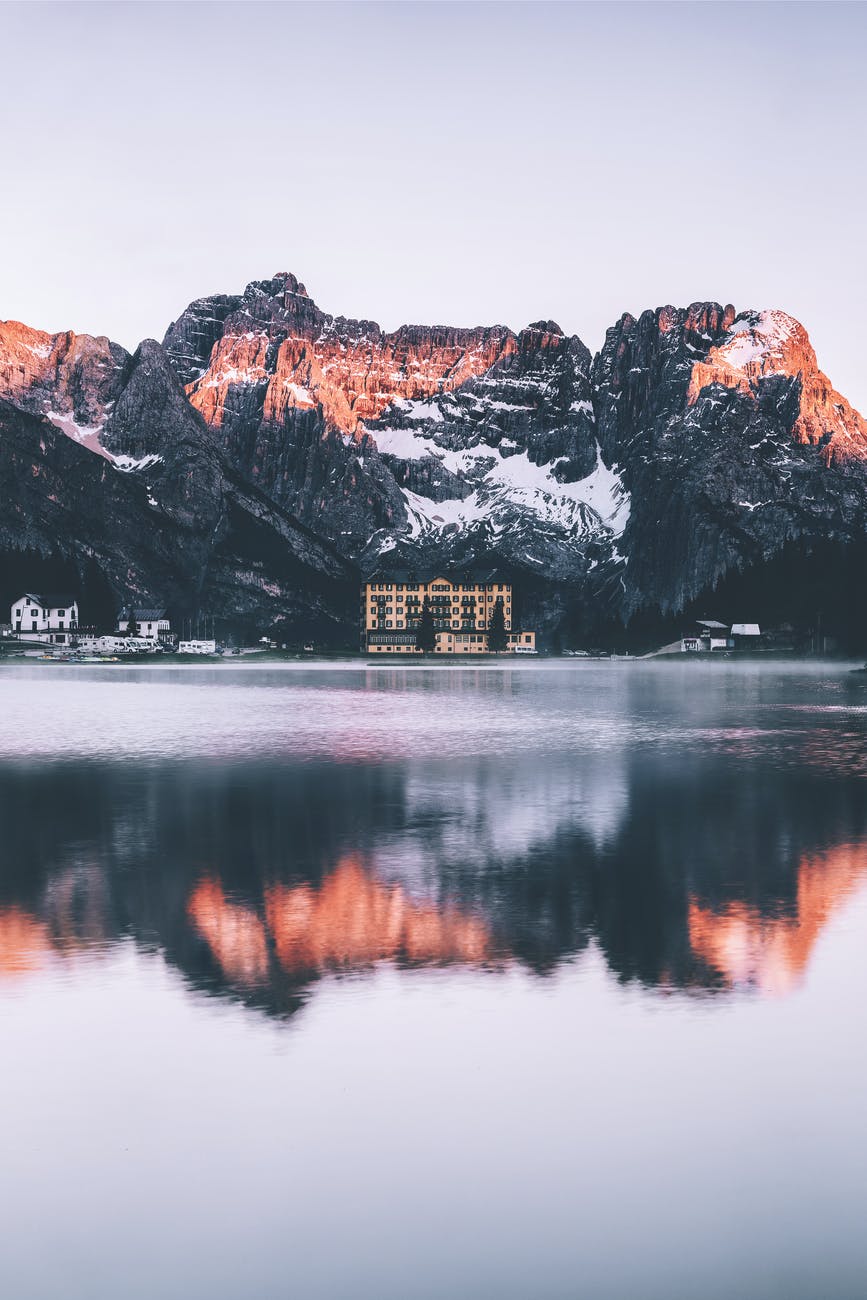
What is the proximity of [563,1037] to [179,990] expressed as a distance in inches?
225

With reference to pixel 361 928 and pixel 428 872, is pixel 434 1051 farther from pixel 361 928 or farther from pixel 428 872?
pixel 428 872

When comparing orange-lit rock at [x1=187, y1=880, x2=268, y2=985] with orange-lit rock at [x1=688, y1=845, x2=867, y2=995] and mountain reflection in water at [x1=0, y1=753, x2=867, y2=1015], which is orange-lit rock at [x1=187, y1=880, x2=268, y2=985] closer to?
mountain reflection in water at [x1=0, y1=753, x2=867, y2=1015]

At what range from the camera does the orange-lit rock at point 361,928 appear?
19.8 m

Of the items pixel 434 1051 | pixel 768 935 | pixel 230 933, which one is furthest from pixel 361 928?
pixel 768 935

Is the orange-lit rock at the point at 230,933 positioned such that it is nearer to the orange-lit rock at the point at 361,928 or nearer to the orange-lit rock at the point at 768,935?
the orange-lit rock at the point at 361,928

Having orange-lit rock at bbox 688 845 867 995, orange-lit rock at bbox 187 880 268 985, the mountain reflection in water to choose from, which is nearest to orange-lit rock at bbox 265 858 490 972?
the mountain reflection in water

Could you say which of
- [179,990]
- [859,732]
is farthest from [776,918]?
[859,732]

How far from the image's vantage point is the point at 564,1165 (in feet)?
39.7

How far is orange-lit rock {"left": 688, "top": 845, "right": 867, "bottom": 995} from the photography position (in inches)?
752

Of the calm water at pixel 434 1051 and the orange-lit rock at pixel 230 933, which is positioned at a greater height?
the orange-lit rock at pixel 230 933

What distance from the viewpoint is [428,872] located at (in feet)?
88.9

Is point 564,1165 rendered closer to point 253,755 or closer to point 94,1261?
point 94,1261

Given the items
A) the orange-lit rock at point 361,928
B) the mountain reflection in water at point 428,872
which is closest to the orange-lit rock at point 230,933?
the mountain reflection in water at point 428,872

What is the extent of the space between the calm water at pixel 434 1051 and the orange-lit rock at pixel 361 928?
0.11 metres
